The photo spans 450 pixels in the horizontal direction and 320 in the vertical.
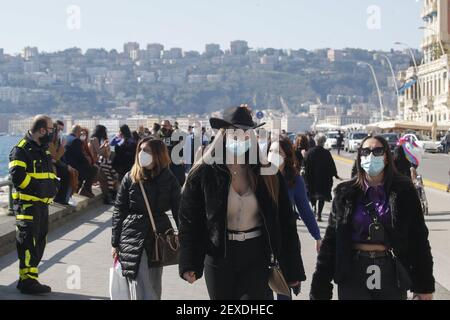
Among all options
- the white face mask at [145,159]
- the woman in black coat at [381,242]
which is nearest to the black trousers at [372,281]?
the woman in black coat at [381,242]

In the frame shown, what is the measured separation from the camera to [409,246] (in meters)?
5.38

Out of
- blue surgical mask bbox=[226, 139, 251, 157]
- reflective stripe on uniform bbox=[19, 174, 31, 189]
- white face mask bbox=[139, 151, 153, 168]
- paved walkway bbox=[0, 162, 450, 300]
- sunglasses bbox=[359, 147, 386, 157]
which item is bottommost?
paved walkway bbox=[0, 162, 450, 300]

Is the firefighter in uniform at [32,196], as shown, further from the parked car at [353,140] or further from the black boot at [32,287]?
the parked car at [353,140]

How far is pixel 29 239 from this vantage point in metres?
8.62

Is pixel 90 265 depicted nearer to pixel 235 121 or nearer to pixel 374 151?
pixel 235 121

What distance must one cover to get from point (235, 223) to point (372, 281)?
2.78 ft

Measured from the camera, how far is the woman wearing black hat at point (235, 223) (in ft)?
17.6

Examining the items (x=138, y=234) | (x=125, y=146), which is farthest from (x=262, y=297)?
(x=125, y=146)

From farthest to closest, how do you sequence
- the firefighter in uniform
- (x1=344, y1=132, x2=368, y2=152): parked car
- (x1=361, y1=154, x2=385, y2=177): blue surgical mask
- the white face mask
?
1. (x1=344, y1=132, x2=368, y2=152): parked car
2. the firefighter in uniform
3. the white face mask
4. (x1=361, y1=154, x2=385, y2=177): blue surgical mask

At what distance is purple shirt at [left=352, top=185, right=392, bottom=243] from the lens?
212 inches

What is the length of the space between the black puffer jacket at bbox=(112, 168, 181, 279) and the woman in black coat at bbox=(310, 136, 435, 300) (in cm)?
174

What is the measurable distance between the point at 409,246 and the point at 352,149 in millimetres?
52969

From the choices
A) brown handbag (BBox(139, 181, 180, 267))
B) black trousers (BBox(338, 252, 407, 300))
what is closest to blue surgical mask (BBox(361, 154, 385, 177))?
black trousers (BBox(338, 252, 407, 300))

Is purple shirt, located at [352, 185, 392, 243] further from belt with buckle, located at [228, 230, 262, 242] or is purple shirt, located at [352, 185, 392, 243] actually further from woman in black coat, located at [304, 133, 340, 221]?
woman in black coat, located at [304, 133, 340, 221]
